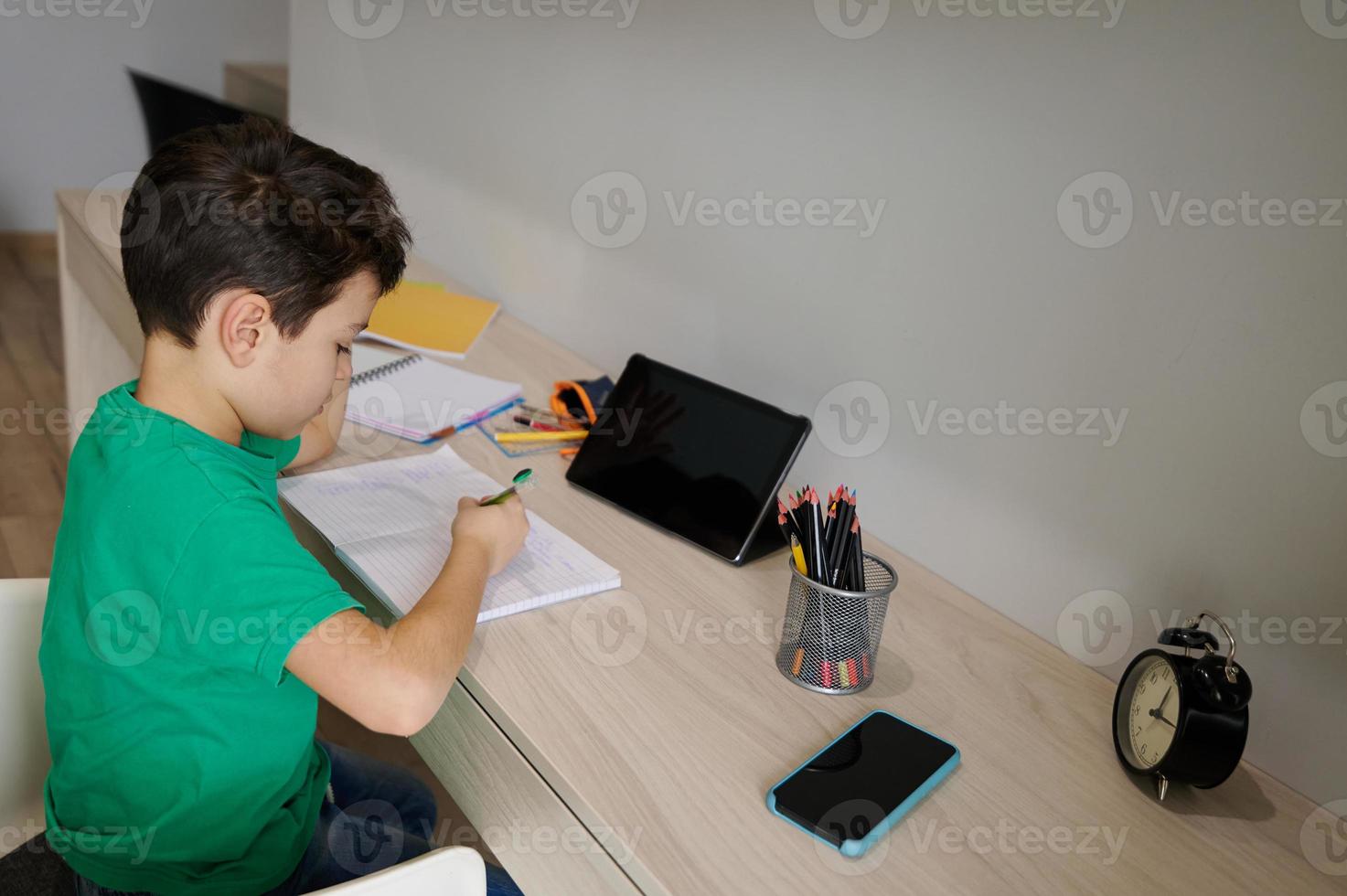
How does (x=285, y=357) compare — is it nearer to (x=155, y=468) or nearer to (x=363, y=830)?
(x=155, y=468)

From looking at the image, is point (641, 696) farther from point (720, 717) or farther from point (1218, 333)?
point (1218, 333)

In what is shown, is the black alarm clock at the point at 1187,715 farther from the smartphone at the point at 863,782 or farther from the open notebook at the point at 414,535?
the open notebook at the point at 414,535

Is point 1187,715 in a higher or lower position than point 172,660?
higher

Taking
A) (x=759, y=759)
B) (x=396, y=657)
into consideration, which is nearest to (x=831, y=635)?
(x=759, y=759)

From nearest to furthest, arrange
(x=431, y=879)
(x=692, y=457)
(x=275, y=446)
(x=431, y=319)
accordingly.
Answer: (x=431, y=879) → (x=275, y=446) → (x=692, y=457) → (x=431, y=319)

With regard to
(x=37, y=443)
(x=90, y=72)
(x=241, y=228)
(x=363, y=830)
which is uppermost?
(x=241, y=228)

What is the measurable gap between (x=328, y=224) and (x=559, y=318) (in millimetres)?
1004

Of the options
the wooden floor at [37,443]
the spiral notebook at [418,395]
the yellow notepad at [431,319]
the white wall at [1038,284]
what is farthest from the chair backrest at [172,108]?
the white wall at [1038,284]

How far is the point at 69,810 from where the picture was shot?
39.9 inches

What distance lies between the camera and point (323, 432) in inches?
55.6

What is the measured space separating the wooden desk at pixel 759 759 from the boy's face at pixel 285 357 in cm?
27

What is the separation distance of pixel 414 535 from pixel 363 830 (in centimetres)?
32

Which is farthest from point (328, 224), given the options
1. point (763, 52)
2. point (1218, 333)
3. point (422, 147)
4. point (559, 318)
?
point (422, 147)

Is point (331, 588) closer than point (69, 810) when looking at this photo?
Yes
